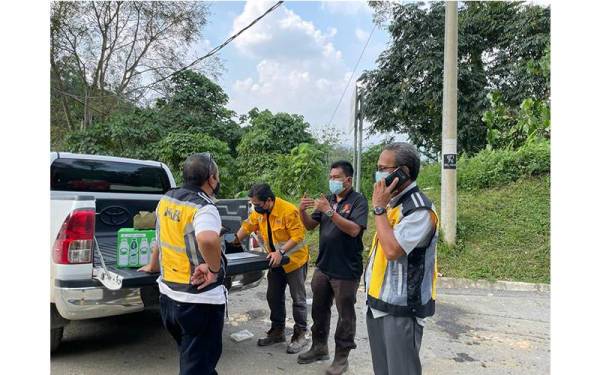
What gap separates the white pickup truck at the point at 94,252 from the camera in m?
2.87

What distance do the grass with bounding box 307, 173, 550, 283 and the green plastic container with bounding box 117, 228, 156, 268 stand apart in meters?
4.17

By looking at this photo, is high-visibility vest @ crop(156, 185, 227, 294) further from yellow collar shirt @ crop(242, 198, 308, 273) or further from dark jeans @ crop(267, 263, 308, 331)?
dark jeans @ crop(267, 263, 308, 331)

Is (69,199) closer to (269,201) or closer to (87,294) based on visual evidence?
(87,294)

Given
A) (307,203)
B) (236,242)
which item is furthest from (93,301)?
(307,203)

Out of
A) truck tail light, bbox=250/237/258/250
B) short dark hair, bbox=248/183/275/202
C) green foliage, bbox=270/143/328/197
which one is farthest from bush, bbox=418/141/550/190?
short dark hair, bbox=248/183/275/202

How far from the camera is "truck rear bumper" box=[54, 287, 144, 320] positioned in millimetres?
2852

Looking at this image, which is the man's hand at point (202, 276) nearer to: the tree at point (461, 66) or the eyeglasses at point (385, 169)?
the eyeglasses at point (385, 169)

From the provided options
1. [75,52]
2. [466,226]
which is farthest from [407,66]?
[75,52]

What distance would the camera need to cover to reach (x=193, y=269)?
93.3 inches

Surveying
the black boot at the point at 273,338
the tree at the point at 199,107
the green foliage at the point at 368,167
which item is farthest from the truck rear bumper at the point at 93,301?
the tree at the point at 199,107

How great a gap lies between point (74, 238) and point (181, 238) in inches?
39.9

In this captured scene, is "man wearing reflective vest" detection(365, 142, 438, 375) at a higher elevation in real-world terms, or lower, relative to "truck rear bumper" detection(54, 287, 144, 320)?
higher

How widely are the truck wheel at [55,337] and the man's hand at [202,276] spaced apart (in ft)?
5.72

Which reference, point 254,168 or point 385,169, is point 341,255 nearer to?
point 385,169
